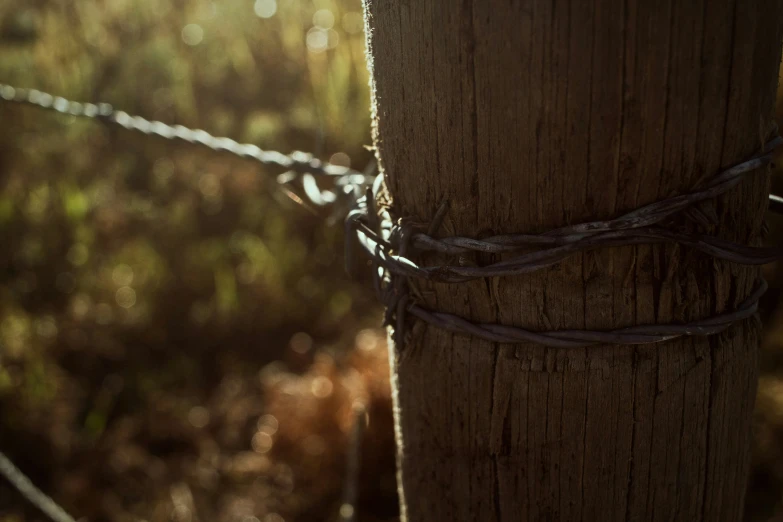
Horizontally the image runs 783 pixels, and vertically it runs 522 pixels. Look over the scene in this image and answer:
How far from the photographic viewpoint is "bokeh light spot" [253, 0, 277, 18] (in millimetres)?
6105

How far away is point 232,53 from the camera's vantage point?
5.90m

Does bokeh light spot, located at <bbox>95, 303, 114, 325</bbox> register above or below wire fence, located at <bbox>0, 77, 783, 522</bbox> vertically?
below

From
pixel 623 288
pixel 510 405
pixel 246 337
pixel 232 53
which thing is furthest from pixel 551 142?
pixel 232 53

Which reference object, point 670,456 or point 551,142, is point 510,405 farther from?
point 551,142

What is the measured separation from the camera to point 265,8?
6.15 meters

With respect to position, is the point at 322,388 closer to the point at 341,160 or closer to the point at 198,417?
the point at 198,417

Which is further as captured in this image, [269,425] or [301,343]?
[301,343]

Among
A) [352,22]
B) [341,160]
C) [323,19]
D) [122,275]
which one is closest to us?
[122,275]

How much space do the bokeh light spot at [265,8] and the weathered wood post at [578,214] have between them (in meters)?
5.42

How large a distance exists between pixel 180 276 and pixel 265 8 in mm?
2774

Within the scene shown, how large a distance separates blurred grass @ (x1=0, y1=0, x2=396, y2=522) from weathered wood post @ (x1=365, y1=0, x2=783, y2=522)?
6.94ft

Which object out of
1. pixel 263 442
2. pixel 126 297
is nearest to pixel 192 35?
pixel 126 297

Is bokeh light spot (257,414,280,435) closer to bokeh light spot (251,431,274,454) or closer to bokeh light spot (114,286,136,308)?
bokeh light spot (251,431,274,454)

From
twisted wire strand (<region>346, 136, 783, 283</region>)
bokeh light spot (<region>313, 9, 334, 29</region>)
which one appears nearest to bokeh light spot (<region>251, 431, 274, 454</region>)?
twisted wire strand (<region>346, 136, 783, 283</region>)
